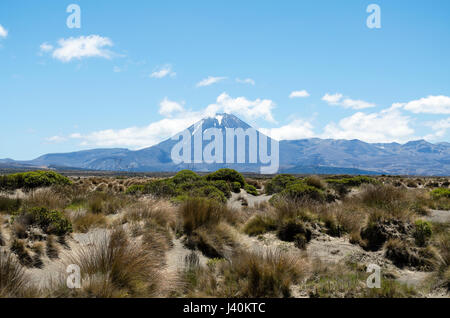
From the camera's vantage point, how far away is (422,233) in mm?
7934

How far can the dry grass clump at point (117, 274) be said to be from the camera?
436 centimetres

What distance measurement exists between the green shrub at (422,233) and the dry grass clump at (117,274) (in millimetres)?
6856

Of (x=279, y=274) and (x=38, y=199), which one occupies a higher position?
(x=38, y=199)

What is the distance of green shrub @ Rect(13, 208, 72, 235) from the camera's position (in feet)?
22.7

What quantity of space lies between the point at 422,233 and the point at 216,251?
5.60m

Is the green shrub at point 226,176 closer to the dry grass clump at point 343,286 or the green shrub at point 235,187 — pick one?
the green shrub at point 235,187

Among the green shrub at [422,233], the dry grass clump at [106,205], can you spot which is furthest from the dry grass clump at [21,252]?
the green shrub at [422,233]

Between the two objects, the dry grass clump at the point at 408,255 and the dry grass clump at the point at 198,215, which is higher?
the dry grass clump at the point at 198,215

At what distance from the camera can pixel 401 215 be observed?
8.66m

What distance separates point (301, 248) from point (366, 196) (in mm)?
6189

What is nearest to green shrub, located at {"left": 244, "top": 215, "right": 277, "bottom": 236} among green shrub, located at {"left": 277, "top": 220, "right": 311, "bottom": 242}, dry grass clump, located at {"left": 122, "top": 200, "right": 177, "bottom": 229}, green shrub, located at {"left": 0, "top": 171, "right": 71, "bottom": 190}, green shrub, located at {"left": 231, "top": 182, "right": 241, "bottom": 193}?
green shrub, located at {"left": 277, "top": 220, "right": 311, "bottom": 242}

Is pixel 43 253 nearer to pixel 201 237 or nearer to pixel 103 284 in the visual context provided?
pixel 103 284

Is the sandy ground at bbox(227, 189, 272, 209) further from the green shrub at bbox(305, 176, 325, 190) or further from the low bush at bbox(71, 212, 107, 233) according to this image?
the low bush at bbox(71, 212, 107, 233)
